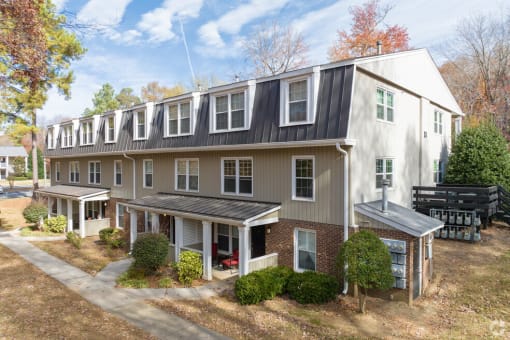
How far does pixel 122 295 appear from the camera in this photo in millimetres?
11523

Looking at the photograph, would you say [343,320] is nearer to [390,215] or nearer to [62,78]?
[390,215]

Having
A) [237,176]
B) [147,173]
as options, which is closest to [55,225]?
[147,173]

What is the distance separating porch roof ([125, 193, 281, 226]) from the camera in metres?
12.5

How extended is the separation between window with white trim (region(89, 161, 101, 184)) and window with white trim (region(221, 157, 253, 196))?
12.9 meters

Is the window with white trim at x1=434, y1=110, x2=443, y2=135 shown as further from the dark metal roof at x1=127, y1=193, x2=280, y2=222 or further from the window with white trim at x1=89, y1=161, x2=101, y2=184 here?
the window with white trim at x1=89, y1=161, x2=101, y2=184

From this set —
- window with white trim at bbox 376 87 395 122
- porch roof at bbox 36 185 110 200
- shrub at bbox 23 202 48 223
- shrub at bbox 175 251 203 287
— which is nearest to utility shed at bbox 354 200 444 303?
window with white trim at bbox 376 87 395 122

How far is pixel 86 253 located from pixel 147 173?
5.40m

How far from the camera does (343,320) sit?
9.60m

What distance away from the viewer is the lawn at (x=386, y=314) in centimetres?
879

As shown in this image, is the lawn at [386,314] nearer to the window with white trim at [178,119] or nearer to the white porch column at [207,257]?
the white porch column at [207,257]

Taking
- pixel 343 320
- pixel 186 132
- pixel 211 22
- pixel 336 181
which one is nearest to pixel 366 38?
pixel 211 22

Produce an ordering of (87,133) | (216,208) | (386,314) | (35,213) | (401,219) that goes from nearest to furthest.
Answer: (386,314)
(401,219)
(216,208)
(35,213)
(87,133)

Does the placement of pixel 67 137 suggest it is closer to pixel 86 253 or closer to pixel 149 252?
pixel 86 253

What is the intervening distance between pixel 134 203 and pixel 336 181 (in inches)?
426
